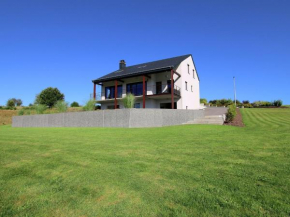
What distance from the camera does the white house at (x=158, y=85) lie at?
67.5ft

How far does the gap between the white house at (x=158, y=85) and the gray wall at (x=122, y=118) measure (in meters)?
4.38

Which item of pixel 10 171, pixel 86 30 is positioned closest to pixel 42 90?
pixel 86 30

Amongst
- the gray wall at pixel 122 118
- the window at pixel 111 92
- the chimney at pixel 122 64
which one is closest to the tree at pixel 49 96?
the chimney at pixel 122 64

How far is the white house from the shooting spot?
20.6 metres

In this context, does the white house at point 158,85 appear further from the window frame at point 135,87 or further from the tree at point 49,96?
the tree at point 49,96

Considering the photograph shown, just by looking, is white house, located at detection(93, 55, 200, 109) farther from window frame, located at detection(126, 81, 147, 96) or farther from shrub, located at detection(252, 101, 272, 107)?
shrub, located at detection(252, 101, 272, 107)

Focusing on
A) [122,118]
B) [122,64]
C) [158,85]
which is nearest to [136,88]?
[158,85]

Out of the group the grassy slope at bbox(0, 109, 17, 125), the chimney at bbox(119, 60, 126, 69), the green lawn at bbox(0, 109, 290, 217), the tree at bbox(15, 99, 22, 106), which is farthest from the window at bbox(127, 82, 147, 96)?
the tree at bbox(15, 99, 22, 106)

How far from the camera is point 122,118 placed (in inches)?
472

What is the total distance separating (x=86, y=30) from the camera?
15.9 meters

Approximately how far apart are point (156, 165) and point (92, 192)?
1.29m

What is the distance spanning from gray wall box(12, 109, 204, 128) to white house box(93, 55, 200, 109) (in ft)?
14.4

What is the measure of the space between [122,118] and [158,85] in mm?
11129

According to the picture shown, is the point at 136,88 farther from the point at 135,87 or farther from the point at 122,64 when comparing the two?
the point at 122,64
